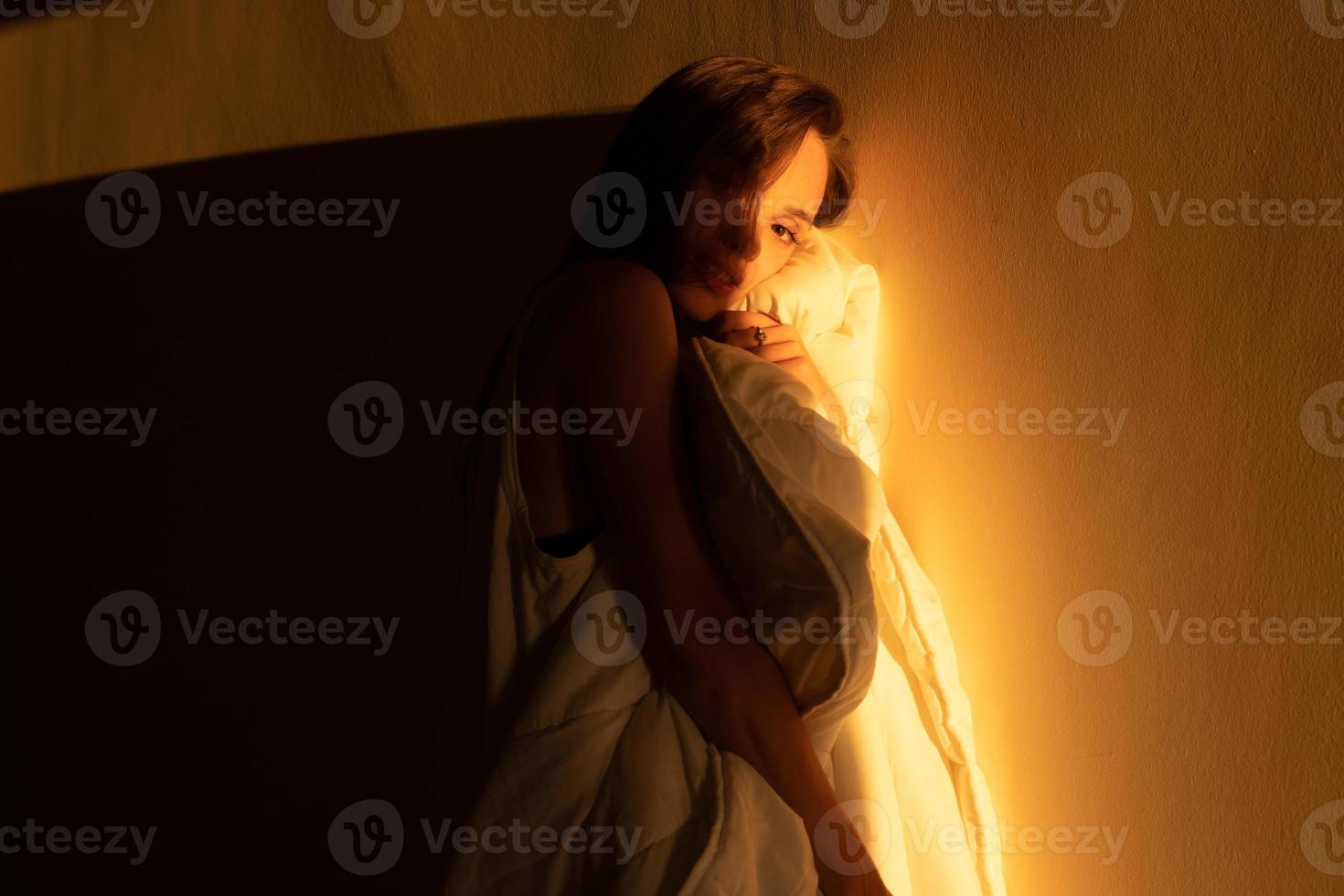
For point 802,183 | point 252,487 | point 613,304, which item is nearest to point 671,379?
point 613,304

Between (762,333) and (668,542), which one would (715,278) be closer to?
(762,333)

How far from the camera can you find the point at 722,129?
112cm

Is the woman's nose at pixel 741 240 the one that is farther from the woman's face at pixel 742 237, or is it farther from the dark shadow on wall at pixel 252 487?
the dark shadow on wall at pixel 252 487

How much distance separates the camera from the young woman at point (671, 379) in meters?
0.96

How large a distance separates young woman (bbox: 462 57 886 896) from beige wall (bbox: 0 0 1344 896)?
14cm

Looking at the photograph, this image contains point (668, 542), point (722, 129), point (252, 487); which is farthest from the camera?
point (252, 487)

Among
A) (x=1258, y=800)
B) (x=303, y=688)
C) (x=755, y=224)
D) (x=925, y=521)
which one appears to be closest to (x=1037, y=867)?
(x=1258, y=800)

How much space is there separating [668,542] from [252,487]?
100 cm

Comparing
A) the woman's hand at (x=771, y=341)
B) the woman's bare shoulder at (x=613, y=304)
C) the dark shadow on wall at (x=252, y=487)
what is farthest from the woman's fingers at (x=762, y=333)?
the dark shadow on wall at (x=252, y=487)

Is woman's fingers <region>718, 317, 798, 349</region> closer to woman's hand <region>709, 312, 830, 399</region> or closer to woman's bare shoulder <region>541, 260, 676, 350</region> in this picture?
woman's hand <region>709, 312, 830, 399</region>

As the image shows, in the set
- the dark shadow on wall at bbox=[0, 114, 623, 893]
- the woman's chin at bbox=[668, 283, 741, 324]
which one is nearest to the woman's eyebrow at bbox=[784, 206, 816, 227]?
the woman's chin at bbox=[668, 283, 741, 324]

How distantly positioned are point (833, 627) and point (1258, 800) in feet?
1.38

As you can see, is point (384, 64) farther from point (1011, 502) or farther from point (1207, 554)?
point (1207, 554)

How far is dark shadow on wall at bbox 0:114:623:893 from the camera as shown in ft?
5.09
